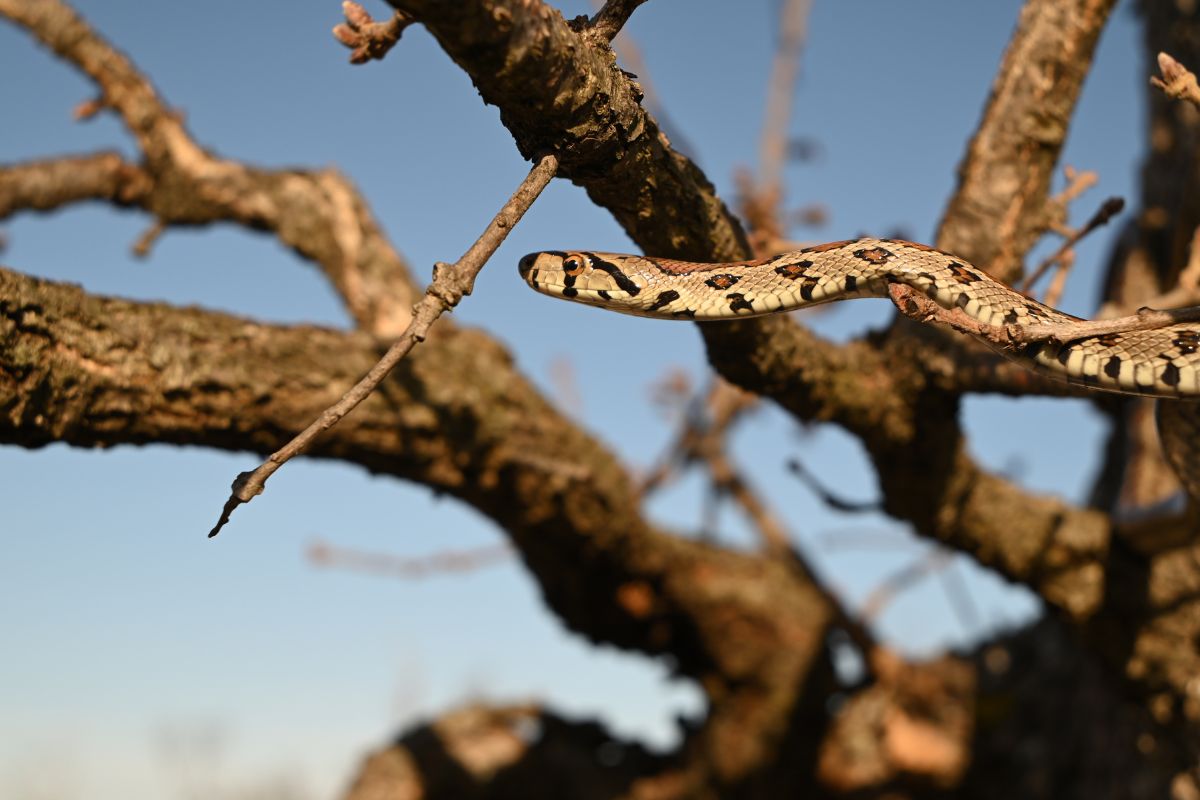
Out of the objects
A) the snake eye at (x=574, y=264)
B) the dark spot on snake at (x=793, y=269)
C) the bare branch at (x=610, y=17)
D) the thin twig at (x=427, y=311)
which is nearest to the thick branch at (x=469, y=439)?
the snake eye at (x=574, y=264)

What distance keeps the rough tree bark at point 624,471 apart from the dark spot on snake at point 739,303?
208 millimetres

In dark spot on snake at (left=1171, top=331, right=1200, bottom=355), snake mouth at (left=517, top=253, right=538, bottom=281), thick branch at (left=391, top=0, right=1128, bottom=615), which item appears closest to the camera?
thick branch at (left=391, top=0, right=1128, bottom=615)

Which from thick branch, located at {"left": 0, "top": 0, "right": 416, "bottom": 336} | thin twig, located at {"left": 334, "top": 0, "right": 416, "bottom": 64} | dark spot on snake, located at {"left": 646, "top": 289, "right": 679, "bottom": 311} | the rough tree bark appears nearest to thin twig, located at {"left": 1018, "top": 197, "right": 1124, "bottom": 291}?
the rough tree bark

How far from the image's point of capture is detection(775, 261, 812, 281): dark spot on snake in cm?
Result: 329

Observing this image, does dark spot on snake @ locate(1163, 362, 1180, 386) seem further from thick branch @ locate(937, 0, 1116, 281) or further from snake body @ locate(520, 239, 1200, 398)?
thick branch @ locate(937, 0, 1116, 281)

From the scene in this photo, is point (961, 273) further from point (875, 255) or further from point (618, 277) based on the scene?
point (618, 277)

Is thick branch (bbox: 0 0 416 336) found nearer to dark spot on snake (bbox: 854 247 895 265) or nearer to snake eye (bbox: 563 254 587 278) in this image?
snake eye (bbox: 563 254 587 278)

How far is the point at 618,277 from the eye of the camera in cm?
341

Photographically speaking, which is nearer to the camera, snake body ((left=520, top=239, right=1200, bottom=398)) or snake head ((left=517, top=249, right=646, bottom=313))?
snake body ((left=520, top=239, right=1200, bottom=398))

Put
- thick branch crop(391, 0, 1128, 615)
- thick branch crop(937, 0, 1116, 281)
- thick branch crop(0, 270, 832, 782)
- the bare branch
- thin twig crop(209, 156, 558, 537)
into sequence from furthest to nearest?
thick branch crop(937, 0, 1116, 281) → thick branch crop(0, 270, 832, 782) → the bare branch → thick branch crop(391, 0, 1128, 615) → thin twig crop(209, 156, 558, 537)

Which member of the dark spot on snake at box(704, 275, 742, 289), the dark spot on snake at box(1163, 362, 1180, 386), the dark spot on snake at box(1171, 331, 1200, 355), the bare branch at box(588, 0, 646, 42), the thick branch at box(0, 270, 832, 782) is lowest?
the thick branch at box(0, 270, 832, 782)

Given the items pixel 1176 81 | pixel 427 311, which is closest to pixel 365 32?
pixel 427 311

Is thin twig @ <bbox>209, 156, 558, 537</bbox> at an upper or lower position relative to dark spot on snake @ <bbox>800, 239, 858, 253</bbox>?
lower

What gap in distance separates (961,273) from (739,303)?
75 centimetres
